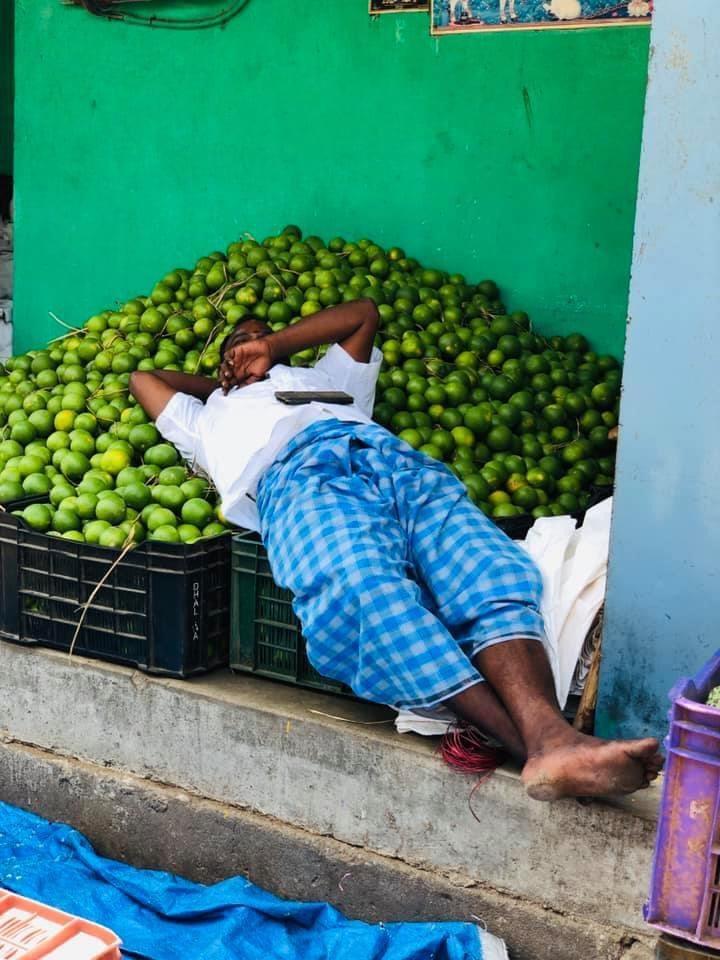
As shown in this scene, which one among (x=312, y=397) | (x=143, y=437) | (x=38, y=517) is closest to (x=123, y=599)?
(x=38, y=517)

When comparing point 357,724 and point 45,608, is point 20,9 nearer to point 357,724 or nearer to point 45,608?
point 45,608

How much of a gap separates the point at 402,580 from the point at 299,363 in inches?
67.7

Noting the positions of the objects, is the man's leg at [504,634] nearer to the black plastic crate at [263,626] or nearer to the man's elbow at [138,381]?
the black plastic crate at [263,626]

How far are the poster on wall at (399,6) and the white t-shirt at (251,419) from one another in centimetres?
216

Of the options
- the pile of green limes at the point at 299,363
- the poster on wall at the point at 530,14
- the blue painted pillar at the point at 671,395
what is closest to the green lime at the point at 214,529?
the pile of green limes at the point at 299,363

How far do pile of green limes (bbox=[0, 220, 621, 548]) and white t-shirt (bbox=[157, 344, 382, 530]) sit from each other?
0.34ft

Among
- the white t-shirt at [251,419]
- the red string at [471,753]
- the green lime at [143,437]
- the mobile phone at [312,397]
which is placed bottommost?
the red string at [471,753]

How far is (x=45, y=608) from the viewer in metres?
4.11

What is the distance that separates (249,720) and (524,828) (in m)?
0.92

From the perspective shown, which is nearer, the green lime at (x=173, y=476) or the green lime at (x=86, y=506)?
the green lime at (x=86, y=506)

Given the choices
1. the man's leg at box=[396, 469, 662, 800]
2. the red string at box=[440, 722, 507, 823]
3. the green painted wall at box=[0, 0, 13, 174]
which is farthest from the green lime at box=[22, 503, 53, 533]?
the green painted wall at box=[0, 0, 13, 174]

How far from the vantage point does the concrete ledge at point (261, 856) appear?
10.5 feet

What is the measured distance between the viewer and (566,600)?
346 cm

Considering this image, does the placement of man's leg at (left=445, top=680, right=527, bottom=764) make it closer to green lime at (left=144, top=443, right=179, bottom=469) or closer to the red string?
the red string
